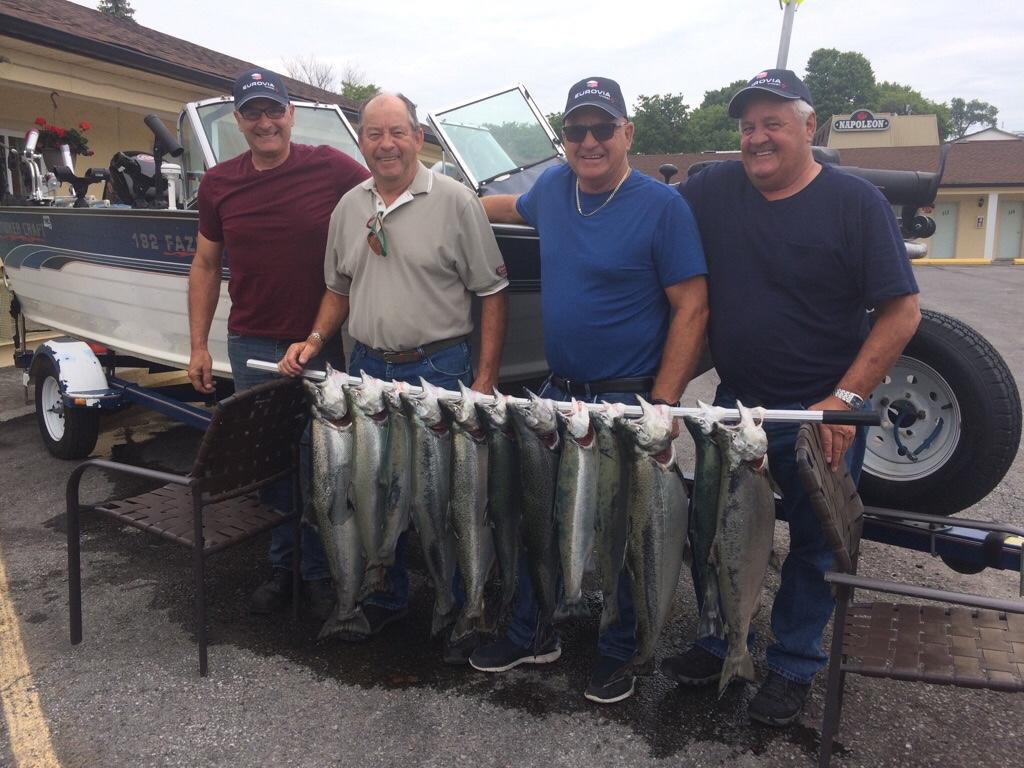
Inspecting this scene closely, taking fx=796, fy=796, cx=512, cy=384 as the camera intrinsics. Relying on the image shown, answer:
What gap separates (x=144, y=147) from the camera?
12922mm

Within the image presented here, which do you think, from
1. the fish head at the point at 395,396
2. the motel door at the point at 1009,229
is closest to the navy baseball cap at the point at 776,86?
the fish head at the point at 395,396

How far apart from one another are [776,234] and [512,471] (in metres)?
1.23

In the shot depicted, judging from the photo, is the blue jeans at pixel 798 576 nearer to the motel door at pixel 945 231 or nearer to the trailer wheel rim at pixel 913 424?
the trailer wheel rim at pixel 913 424

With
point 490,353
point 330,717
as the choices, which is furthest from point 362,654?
point 490,353

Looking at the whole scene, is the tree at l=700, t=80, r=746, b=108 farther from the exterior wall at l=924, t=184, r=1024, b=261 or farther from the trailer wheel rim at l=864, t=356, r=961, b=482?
the trailer wheel rim at l=864, t=356, r=961, b=482

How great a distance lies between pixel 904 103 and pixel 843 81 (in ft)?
24.5

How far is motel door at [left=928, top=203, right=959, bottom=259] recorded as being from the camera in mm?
33719

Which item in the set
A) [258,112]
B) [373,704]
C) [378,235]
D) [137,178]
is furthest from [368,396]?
[137,178]

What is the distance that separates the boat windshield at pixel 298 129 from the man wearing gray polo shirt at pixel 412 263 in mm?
2477

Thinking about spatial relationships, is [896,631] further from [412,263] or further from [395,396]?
[412,263]

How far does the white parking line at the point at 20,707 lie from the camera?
2.67 metres

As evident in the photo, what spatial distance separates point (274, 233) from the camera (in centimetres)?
349

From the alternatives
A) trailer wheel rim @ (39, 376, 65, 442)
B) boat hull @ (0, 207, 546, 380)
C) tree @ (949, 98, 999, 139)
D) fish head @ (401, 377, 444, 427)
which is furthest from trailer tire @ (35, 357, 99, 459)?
tree @ (949, 98, 999, 139)

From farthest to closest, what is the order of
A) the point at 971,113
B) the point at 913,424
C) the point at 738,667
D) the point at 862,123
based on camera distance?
1. the point at 971,113
2. the point at 862,123
3. the point at 913,424
4. the point at 738,667
